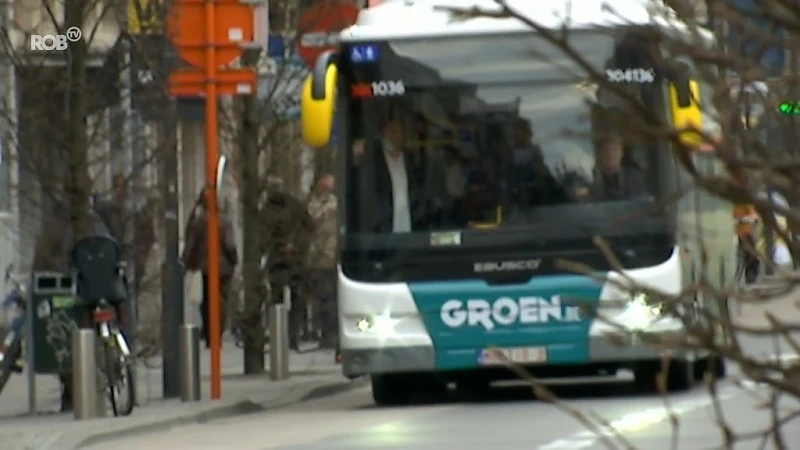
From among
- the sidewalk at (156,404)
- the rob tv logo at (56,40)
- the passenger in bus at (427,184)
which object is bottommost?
the sidewalk at (156,404)

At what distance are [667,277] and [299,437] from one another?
396 centimetres

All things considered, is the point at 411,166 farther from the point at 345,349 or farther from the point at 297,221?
the point at 297,221

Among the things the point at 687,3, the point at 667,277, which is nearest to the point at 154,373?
the point at 667,277

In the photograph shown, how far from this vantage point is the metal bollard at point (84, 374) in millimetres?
16344

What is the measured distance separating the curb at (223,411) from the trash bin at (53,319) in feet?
3.70

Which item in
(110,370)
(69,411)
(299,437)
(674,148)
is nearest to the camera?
(674,148)

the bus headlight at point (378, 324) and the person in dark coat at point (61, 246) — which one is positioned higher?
the person in dark coat at point (61, 246)

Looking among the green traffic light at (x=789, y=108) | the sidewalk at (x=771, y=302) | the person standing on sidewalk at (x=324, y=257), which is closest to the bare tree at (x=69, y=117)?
the person standing on sidewalk at (x=324, y=257)

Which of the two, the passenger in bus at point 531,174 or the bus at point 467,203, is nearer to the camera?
the bus at point 467,203

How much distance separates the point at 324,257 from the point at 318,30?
3084 mm

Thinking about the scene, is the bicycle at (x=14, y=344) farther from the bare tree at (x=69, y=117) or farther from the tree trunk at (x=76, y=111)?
the tree trunk at (x=76, y=111)

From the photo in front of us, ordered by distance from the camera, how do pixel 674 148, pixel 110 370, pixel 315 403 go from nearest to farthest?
1. pixel 674 148
2. pixel 110 370
3. pixel 315 403

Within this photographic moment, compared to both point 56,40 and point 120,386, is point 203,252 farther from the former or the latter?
point 120,386

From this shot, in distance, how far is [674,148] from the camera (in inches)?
149
